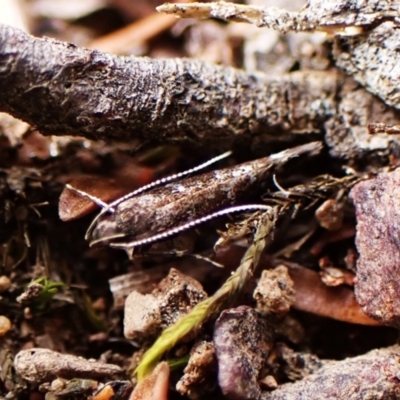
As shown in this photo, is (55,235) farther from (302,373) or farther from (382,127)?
(382,127)

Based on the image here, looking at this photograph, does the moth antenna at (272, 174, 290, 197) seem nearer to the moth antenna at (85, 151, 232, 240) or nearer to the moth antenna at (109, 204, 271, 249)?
the moth antenna at (109, 204, 271, 249)

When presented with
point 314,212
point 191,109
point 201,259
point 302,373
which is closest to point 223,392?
point 302,373

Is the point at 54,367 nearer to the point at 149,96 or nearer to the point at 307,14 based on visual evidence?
the point at 149,96

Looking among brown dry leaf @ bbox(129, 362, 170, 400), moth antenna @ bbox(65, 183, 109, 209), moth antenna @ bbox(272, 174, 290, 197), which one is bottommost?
brown dry leaf @ bbox(129, 362, 170, 400)

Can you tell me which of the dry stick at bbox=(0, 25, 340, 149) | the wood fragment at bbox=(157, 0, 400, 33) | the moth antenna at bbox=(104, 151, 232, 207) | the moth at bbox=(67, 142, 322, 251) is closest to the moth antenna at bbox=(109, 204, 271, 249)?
the moth at bbox=(67, 142, 322, 251)

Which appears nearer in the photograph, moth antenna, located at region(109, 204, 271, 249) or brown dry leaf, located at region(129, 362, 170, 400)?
brown dry leaf, located at region(129, 362, 170, 400)

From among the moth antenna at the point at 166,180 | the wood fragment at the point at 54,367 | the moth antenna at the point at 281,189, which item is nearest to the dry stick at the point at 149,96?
the moth antenna at the point at 166,180

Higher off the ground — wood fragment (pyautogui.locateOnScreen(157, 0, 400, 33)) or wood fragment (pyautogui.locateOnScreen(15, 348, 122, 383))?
wood fragment (pyautogui.locateOnScreen(157, 0, 400, 33))
